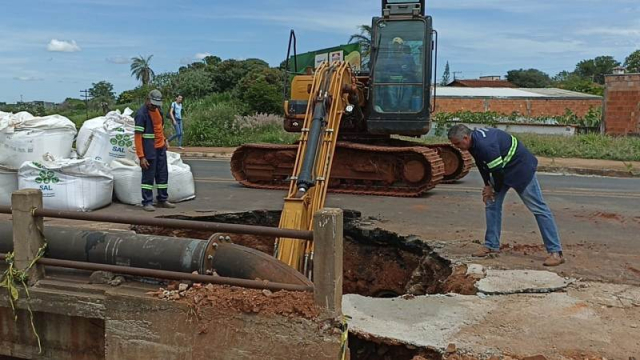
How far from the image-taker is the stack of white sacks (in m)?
8.62

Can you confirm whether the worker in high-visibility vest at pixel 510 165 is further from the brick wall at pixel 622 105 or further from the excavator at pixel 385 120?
the brick wall at pixel 622 105

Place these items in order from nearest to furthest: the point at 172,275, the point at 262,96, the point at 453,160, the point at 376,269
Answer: the point at 172,275, the point at 376,269, the point at 453,160, the point at 262,96

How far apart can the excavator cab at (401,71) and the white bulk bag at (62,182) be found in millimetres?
4808

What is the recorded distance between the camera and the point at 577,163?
705 inches

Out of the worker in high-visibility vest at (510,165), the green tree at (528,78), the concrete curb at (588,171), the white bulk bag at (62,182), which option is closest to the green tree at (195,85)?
the concrete curb at (588,171)

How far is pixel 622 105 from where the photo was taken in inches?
1032

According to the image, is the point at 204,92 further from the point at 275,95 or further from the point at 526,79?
the point at 526,79

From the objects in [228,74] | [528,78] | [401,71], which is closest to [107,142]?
[401,71]

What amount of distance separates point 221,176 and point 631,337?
34.0 ft

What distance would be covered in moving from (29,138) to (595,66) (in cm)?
8941

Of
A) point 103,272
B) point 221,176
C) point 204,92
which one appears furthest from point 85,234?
point 204,92

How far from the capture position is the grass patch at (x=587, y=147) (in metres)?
19.4

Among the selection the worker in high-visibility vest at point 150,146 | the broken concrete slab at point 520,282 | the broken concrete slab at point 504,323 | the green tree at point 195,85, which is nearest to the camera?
the broken concrete slab at point 504,323

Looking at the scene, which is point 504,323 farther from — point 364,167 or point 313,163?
point 364,167
